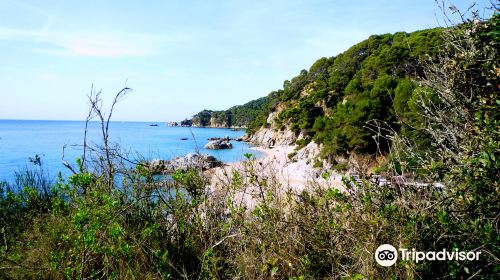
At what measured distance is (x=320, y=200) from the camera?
10.1 feet

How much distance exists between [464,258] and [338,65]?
59.4 meters

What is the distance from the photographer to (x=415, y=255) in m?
2.27

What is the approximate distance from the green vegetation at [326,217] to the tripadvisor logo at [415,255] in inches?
1.6

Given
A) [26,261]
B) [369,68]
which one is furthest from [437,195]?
[369,68]

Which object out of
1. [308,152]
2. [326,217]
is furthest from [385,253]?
[308,152]

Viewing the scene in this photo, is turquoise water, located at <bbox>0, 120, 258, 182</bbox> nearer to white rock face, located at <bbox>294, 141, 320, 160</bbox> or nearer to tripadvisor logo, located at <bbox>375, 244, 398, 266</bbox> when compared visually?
tripadvisor logo, located at <bbox>375, 244, 398, 266</bbox>

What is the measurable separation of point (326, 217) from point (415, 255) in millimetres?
849

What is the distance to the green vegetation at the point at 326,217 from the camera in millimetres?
2297

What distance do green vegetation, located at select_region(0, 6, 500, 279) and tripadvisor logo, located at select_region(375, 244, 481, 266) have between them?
4 centimetres

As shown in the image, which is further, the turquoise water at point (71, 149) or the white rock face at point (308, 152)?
the white rock face at point (308, 152)

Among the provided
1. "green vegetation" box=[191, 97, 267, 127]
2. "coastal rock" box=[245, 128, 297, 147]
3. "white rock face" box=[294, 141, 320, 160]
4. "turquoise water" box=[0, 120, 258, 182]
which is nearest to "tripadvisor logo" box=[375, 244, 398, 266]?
"turquoise water" box=[0, 120, 258, 182]

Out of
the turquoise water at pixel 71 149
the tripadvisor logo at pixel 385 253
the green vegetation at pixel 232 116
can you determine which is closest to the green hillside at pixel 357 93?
the tripadvisor logo at pixel 385 253

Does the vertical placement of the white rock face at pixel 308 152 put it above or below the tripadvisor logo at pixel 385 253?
below

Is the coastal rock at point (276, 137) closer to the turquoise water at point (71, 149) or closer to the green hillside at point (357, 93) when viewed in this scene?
the green hillside at point (357, 93)
